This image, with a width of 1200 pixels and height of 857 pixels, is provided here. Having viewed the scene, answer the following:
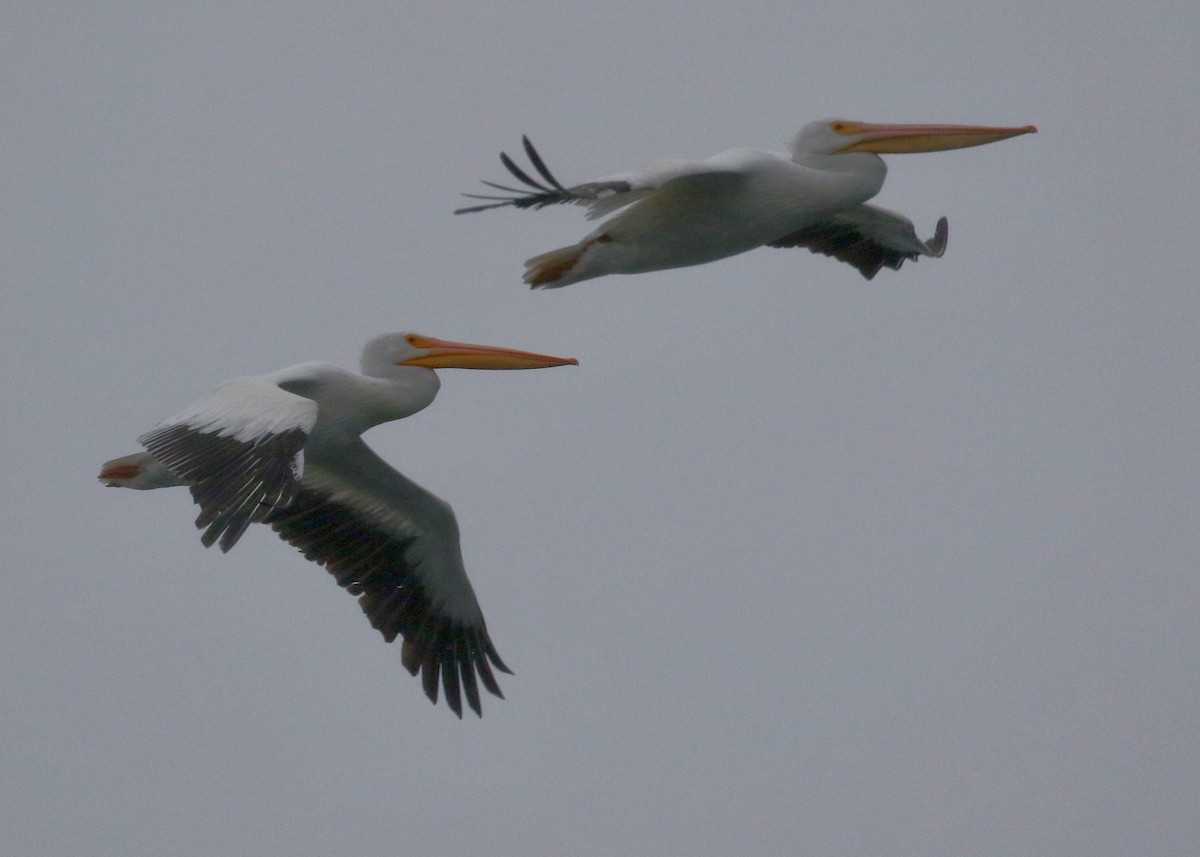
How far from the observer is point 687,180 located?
470 inches

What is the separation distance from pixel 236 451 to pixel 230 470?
0.13m

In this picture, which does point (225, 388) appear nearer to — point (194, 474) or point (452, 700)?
point (194, 474)

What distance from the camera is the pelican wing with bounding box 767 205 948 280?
14.2m

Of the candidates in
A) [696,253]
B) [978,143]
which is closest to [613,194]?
[696,253]

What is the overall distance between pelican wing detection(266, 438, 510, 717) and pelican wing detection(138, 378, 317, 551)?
171 cm

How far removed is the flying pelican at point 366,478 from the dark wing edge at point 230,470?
0.4 inches

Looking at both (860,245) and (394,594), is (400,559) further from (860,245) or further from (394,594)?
(860,245)

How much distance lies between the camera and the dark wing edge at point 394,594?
1306 centimetres

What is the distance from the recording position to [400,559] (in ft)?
43.3

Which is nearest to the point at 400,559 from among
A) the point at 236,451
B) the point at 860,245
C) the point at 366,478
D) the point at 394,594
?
the point at 394,594

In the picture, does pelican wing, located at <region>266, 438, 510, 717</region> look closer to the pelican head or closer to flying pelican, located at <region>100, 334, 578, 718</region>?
flying pelican, located at <region>100, 334, 578, 718</region>

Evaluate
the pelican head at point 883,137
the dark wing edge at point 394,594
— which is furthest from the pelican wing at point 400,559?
the pelican head at point 883,137

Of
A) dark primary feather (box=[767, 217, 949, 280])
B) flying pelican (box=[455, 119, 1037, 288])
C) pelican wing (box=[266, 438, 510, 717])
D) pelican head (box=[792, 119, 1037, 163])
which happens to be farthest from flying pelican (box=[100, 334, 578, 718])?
dark primary feather (box=[767, 217, 949, 280])

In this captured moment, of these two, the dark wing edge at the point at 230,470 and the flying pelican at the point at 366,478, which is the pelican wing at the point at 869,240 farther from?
the dark wing edge at the point at 230,470
